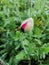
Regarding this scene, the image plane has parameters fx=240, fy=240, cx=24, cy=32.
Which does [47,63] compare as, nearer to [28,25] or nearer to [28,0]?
[28,25]

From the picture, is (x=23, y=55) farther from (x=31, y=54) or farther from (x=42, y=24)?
(x=42, y=24)

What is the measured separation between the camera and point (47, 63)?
112 cm

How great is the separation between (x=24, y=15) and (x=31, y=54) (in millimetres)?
219

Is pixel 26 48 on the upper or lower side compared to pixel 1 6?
lower

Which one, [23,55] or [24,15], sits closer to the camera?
[23,55]

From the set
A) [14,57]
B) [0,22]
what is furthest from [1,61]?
[0,22]

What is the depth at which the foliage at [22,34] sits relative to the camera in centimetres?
106

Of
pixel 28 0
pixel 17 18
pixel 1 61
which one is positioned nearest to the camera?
pixel 1 61

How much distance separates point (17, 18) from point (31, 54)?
20 centimetres

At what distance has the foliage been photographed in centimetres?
106

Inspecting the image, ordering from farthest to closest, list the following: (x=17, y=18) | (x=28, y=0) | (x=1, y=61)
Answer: (x=28, y=0), (x=17, y=18), (x=1, y=61)

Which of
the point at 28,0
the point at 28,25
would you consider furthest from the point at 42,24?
the point at 28,0

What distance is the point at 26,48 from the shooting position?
1.06m

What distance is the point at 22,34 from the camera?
109cm
